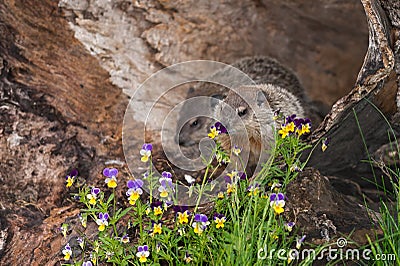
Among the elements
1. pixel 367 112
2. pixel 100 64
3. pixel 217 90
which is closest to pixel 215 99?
pixel 217 90

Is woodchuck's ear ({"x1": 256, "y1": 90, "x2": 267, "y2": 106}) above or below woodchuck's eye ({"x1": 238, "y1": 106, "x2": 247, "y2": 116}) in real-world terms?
above

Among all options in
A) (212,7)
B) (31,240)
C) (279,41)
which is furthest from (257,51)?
(31,240)

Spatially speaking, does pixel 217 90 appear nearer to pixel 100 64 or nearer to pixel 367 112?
pixel 100 64

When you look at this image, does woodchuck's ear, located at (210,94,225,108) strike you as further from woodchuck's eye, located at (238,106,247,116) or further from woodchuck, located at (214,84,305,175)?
woodchuck's eye, located at (238,106,247,116)

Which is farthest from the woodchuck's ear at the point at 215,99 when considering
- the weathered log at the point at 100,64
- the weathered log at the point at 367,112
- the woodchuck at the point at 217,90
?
the weathered log at the point at 367,112

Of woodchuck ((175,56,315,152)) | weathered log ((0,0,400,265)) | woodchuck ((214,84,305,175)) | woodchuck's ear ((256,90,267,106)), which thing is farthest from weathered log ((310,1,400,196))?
woodchuck ((175,56,315,152))

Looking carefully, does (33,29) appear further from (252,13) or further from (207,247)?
(207,247)

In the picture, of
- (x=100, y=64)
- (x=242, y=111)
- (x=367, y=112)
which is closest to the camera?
(x=367, y=112)

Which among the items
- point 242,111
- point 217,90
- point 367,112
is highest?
point 217,90

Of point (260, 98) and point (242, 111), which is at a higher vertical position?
point (260, 98)
